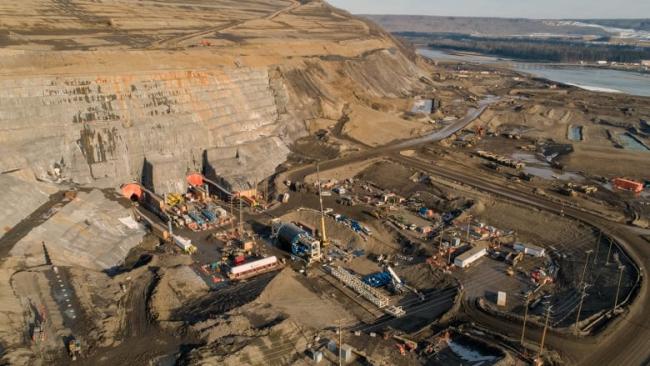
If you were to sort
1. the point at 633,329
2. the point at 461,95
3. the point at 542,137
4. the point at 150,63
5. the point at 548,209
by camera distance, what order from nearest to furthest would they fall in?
the point at 633,329 → the point at 548,209 → the point at 150,63 → the point at 542,137 → the point at 461,95

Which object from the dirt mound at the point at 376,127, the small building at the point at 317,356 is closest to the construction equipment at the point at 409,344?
the small building at the point at 317,356

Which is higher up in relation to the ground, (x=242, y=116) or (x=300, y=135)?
(x=242, y=116)

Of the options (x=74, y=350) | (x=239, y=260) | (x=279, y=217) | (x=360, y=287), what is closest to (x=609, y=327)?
(x=360, y=287)

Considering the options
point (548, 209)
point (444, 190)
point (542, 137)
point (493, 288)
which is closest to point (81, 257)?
point (493, 288)

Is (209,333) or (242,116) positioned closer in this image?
(209,333)

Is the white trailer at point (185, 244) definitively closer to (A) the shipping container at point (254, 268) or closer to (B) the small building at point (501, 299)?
(A) the shipping container at point (254, 268)

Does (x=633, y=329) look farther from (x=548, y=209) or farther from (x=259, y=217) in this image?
(x=259, y=217)

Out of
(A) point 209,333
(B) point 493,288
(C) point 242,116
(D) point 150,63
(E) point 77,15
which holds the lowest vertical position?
(B) point 493,288

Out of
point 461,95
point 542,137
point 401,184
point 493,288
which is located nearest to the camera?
point 493,288
